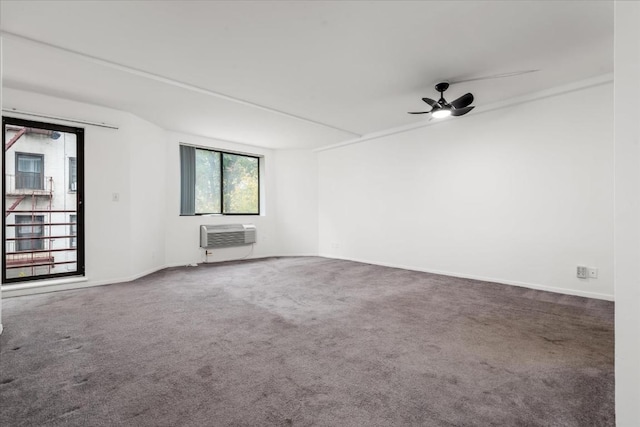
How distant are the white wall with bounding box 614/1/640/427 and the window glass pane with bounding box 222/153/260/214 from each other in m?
6.40

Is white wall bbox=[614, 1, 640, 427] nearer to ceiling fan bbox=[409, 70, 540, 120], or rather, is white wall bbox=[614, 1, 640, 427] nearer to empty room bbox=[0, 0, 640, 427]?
empty room bbox=[0, 0, 640, 427]

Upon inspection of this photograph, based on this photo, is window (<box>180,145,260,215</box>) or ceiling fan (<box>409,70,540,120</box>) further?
window (<box>180,145,260,215</box>)

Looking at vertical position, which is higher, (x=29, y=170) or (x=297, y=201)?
(x=29, y=170)

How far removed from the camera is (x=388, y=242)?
5.55 metres

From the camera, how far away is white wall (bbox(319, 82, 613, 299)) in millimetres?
3422

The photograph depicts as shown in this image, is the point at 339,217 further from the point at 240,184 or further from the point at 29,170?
the point at 29,170

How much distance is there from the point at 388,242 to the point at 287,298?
2798 mm

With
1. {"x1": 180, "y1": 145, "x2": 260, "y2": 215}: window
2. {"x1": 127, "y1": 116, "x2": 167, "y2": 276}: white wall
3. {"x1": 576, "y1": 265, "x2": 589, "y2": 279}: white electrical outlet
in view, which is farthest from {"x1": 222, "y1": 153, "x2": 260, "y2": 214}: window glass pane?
{"x1": 576, "y1": 265, "x2": 589, "y2": 279}: white electrical outlet

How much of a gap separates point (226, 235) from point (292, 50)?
4.28 metres

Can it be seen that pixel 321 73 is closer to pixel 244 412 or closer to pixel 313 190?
pixel 244 412

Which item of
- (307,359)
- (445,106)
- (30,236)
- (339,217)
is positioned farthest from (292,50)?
(30,236)

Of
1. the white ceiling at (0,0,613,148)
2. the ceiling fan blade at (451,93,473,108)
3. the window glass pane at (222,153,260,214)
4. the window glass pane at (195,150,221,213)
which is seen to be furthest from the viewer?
the window glass pane at (222,153,260,214)

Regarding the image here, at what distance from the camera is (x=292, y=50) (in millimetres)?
2818

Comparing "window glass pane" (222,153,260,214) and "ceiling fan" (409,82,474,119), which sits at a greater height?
"ceiling fan" (409,82,474,119)
